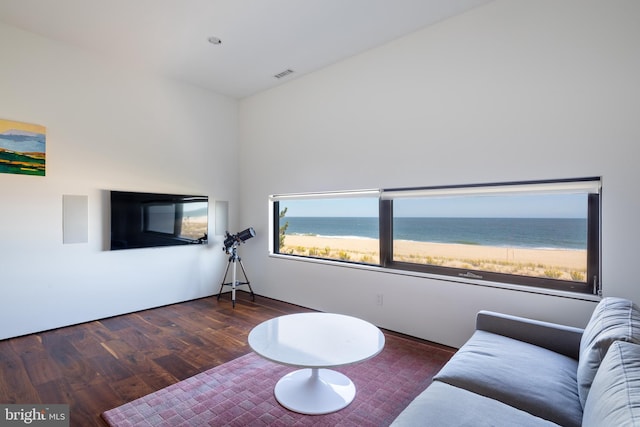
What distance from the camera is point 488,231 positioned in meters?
2.94

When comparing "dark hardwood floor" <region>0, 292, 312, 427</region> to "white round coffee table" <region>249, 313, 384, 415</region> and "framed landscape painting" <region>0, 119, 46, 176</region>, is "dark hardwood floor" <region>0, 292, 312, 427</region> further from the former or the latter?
"framed landscape painting" <region>0, 119, 46, 176</region>

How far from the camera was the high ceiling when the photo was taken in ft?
9.16

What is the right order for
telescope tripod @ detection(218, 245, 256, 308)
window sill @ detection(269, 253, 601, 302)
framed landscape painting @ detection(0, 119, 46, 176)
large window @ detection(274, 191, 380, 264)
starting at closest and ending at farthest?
window sill @ detection(269, 253, 601, 302) < framed landscape painting @ detection(0, 119, 46, 176) < large window @ detection(274, 191, 380, 264) < telescope tripod @ detection(218, 245, 256, 308)

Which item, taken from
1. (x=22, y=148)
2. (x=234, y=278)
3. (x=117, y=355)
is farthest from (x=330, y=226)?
(x=22, y=148)

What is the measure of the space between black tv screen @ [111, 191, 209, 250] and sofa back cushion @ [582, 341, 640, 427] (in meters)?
4.35

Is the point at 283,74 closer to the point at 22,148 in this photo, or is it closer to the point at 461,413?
the point at 22,148

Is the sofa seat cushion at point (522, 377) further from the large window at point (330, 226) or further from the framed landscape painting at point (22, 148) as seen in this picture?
the framed landscape painting at point (22, 148)

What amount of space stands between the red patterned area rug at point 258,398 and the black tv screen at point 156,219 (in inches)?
87.7

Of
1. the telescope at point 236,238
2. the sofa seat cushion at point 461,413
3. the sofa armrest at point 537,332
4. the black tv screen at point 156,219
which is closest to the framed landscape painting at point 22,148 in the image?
the black tv screen at point 156,219

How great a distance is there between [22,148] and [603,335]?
485cm

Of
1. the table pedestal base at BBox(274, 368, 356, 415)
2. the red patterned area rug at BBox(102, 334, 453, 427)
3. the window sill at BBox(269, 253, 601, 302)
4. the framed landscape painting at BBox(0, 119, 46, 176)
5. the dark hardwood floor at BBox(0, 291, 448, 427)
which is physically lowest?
the dark hardwood floor at BBox(0, 291, 448, 427)

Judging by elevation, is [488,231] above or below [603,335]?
above

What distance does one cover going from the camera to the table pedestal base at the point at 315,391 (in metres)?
2.04

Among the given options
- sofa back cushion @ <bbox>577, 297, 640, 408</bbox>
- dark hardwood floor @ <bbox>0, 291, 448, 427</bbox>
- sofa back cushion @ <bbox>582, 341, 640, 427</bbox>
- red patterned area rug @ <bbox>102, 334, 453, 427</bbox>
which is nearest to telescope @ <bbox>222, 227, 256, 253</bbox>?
dark hardwood floor @ <bbox>0, 291, 448, 427</bbox>
